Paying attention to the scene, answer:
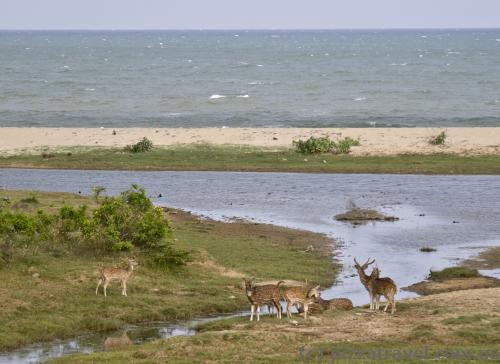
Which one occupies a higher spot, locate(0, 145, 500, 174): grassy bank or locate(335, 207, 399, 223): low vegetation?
locate(0, 145, 500, 174): grassy bank

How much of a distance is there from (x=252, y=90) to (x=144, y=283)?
3384 inches

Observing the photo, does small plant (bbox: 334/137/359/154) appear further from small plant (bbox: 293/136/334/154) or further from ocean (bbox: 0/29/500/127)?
ocean (bbox: 0/29/500/127)

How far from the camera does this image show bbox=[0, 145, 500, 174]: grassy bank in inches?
2159

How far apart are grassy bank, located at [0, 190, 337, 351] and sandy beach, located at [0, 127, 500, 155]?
2527cm

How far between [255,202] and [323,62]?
118 meters

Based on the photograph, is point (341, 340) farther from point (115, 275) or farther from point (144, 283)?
point (144, 283)

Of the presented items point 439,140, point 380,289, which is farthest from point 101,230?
point 439,140

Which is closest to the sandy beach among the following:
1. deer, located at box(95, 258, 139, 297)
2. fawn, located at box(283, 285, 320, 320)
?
deer, located at box(95, 258, 139, 297)

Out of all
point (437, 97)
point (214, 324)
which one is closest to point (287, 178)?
point (214, 324)

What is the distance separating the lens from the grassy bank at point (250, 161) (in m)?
54.8

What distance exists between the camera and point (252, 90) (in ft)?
373

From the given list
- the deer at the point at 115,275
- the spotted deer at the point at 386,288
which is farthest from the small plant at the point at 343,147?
the spotted deer at the point at 386,288

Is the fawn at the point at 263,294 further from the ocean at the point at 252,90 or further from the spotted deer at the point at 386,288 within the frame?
the ocean at the point at 252,90

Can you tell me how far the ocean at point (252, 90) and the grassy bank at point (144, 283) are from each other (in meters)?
44.2
